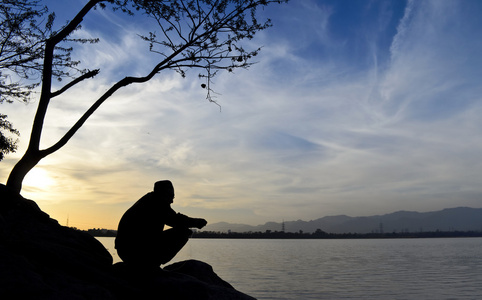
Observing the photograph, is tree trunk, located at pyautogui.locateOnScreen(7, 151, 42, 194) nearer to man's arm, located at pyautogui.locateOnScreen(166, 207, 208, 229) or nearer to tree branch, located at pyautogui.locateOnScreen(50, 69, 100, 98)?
tree branch, located at pyautogui.locateOnScreen(50, 69, 100, 98)

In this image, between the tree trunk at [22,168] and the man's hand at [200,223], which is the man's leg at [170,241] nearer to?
the man's hand at [200,223]

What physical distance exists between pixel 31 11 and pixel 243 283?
99.8 feet

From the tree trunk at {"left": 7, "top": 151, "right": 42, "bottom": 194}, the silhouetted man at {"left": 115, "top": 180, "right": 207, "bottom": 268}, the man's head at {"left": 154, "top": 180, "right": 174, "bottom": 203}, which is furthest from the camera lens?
the tree trunk at {"left": 7, "top": 151, "right": 42, "bottom": 194}

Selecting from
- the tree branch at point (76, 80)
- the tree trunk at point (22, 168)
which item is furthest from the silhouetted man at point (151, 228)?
the tree branch at point (76, 80)

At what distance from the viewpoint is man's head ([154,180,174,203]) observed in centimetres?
729

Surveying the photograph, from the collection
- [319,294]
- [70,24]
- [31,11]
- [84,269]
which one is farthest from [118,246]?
[319,294]

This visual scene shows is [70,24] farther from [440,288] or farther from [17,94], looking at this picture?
[440,288]

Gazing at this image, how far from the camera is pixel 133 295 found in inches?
275

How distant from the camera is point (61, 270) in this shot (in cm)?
648

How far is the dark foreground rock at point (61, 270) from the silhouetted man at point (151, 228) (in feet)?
1.14

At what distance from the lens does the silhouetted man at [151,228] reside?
23.4ft

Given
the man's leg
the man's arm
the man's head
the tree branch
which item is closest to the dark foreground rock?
the man's leg

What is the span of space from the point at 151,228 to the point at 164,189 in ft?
2.46

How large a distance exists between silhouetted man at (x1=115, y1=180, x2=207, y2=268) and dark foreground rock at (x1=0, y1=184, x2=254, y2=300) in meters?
0.35
